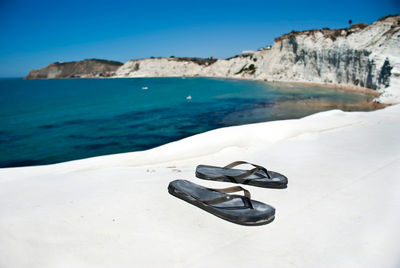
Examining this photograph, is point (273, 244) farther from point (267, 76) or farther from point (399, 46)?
point (267, 76)

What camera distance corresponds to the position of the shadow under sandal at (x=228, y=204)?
3.21m

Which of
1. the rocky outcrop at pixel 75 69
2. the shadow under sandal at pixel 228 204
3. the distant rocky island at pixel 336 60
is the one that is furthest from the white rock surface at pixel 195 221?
the rocky outcrop at pixel 75 69

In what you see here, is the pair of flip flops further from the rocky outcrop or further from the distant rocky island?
the rocky outcrop

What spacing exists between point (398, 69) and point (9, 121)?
1410 inches

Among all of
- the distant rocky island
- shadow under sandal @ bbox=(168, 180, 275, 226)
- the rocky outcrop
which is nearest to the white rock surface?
shadow under sandal @ bbox=(168, 180, 275, 226)

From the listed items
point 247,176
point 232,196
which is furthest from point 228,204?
point 247,176

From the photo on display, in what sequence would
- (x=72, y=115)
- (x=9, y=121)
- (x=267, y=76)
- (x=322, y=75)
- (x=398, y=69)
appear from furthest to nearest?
(x=267, y=76) → (x=322, y=75) → (x=398, y=69) → (x=72, y=115) → (x=9, y=121)

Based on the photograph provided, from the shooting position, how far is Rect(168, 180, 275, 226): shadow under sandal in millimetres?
3205

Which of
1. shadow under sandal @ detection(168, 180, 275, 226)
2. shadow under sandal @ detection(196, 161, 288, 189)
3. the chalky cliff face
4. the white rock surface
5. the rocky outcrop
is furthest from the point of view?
the rocky outcrop

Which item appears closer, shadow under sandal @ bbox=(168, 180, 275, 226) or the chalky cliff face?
shadow under sandal @ bbox=(168, 180, 275, 226)

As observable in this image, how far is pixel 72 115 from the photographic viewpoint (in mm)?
21500

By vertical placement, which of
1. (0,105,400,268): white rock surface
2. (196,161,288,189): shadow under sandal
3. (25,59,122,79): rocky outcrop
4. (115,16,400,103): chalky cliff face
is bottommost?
(0,105,400,268): white rock surface

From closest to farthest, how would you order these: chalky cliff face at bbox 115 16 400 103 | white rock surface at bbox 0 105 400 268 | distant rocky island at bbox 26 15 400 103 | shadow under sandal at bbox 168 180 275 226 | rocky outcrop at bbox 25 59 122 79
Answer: white rock surface at bbox 0 105 400 268 → shadow under sandal at bbox 168 180 275 226 → chalky cliff face at bbox 115 16 400 103 → distant rocky island at bbox 26 15 400 103 → rocky outcrop at bbox 25 59 122 79

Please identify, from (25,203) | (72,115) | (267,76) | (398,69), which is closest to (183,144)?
(25,203)
